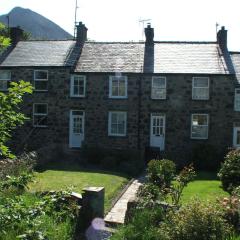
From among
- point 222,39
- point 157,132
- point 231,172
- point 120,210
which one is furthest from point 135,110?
point 120,210

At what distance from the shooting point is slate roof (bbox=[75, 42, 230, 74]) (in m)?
28.7

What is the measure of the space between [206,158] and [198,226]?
18817 millimetres

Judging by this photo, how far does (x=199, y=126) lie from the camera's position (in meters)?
28.3

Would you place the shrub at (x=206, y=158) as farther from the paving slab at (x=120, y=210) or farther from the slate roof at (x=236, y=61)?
the paving slab at (x=120, y=210)

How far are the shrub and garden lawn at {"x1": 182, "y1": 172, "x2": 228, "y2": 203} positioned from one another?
243 centimetres

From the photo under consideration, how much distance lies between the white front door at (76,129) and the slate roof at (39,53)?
3600 millimetres

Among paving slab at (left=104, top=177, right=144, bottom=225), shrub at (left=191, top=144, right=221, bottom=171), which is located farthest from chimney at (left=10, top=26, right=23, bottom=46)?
paving slab at (left=104, top=177, right=144, bottom=225)

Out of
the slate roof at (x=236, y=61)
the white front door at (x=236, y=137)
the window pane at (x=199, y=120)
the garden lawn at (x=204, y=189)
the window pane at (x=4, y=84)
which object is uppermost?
the slate roof at (x=236, y=61)

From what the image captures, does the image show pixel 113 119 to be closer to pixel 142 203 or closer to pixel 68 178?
pixel 68 178

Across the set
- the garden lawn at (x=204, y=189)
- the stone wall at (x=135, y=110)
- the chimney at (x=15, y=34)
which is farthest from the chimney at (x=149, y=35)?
the garden lawn at (x=204, y=189)

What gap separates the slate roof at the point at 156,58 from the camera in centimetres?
2873

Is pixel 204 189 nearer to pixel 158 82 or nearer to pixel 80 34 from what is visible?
pixel 158 82

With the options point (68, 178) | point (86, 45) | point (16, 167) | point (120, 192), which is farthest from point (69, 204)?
point (86, 45)

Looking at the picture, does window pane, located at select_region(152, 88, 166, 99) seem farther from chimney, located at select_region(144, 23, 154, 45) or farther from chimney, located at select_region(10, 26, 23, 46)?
chimney, located at select_region(10, 26, 23, 46)
